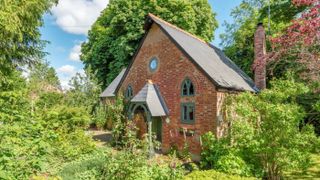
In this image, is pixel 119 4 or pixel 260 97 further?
pixel 119 4

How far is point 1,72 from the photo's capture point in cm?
1082

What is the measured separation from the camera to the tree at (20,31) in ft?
31.2

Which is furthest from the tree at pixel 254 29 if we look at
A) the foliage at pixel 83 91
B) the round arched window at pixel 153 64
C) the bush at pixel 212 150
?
the foliage at pixel 83 91

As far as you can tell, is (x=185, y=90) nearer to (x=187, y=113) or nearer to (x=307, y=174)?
(x=187, y=113)

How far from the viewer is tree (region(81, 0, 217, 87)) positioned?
89.6ft

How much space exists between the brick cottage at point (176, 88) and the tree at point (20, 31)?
612 cm

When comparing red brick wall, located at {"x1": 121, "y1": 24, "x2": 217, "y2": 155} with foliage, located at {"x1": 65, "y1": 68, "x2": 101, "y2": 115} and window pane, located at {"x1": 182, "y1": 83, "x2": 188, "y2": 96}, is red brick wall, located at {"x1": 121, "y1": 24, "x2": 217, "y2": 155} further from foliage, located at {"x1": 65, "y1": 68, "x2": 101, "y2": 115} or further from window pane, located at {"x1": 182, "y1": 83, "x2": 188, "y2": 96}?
foliage, located at {"x1": 65, "y1": 68, "x2": 101, "y2": 115}

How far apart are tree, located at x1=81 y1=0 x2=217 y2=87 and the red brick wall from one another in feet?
37.7

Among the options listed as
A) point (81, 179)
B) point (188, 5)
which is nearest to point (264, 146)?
point (81, 179)

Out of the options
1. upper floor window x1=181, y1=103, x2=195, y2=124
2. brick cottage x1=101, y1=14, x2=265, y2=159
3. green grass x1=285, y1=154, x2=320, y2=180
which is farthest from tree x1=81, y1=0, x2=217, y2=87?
green grass x1=285, y1=154, x2=320, y2=180

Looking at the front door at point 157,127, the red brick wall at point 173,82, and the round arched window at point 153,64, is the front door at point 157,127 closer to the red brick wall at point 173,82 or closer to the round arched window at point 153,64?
the red brick wall at point 173,82

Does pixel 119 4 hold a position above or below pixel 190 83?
above

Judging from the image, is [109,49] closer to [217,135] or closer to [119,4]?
[119,4]

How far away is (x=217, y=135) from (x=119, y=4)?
21.8m
